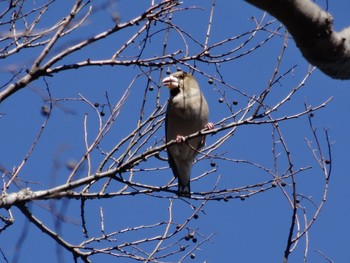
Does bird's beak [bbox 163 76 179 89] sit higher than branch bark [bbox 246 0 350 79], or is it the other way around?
bird's beak [bbox 163 76 179 89]

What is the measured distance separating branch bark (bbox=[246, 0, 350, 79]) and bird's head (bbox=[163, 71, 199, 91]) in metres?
4.65

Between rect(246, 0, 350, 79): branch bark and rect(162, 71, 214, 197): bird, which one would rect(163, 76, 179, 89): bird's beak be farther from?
rect(246, 0, 350, 79): branch bark

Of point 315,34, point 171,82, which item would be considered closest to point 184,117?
point 171,82

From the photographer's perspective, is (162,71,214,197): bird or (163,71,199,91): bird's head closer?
(162,71,214,197): bird

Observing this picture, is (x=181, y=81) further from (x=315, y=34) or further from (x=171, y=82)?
(x=315, y=34)

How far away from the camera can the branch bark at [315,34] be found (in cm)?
160

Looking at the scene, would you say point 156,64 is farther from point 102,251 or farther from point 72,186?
point 102,251

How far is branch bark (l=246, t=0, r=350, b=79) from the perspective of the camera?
160cm

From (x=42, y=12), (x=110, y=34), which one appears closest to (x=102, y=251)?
(x=110, y=34)

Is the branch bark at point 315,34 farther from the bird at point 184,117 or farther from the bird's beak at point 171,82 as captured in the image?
the bird's beak at point 171,82

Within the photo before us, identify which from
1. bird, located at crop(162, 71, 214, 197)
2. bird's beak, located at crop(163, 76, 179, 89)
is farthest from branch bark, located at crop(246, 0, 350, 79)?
bird's beak, located at crop(163, 76, 179, 89)

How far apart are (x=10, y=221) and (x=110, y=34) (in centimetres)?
147

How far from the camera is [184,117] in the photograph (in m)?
6.24

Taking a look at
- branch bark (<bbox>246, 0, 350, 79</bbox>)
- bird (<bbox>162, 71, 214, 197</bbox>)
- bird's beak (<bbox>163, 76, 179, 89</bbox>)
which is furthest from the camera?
bird's beak (<bbox>163, 76, 179, 89</bbox>)
